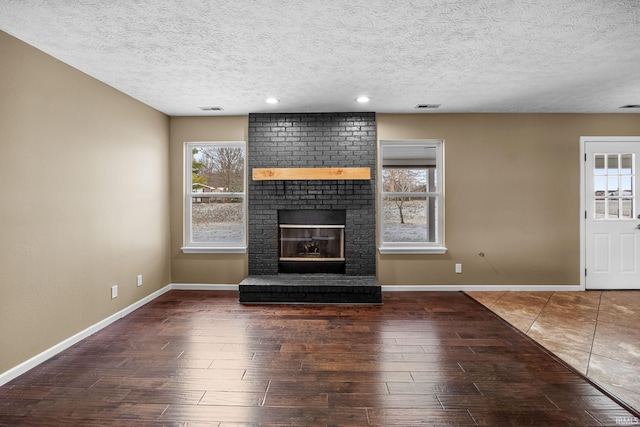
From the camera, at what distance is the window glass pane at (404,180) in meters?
4.79

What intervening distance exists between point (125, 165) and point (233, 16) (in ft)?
7.74

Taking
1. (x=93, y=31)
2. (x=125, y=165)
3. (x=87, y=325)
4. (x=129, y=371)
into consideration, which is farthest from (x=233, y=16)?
(x=87, y=325)

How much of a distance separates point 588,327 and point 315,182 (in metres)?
3.39

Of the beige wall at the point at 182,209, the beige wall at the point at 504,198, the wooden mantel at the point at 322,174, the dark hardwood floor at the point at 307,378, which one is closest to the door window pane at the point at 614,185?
the beige wall at the point at 504,198

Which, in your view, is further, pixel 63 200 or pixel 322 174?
pixel 322 174

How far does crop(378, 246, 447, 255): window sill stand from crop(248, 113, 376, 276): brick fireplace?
0.70ft

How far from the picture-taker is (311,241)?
15.6 ft

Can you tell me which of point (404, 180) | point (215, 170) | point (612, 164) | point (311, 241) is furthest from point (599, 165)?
point (215, 170)

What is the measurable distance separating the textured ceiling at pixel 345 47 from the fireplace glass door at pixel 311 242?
1744mm

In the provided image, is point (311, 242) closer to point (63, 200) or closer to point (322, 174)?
point (322, 174)

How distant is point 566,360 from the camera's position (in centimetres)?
261

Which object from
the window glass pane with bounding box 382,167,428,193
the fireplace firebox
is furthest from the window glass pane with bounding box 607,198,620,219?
the fireplace firebox

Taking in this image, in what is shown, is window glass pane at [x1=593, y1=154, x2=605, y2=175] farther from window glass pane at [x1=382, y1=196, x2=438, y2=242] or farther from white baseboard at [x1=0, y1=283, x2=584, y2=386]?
window glass pane at [x1=382, y1=196, x2=438, y2=242]

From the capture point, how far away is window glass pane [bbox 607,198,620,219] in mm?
4617
